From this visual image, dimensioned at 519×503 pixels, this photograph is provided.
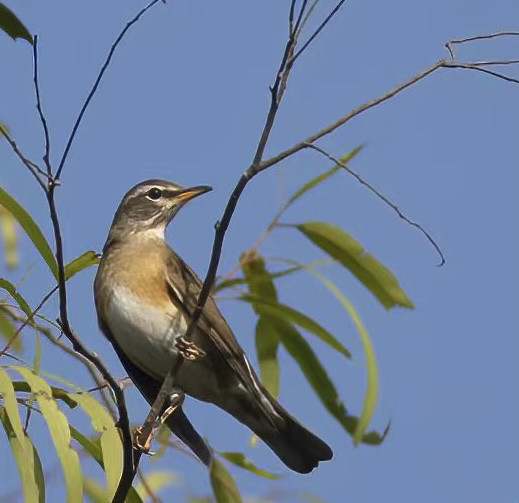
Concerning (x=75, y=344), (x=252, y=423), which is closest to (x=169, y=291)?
(x=252, y=423)

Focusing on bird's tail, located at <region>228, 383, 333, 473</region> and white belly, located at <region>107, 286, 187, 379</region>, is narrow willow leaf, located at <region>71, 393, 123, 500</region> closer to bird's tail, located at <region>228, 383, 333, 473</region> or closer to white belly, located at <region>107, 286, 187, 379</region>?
white belly, located at <region>107, 286, 187, 379</region>

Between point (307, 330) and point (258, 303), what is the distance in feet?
0.57

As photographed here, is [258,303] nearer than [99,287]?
Yes

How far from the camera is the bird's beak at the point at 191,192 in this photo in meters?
4.85

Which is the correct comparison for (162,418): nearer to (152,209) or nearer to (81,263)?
(81,263)

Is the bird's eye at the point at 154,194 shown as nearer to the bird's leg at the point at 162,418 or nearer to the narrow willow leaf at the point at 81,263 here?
the bird's leg at the point at 162,418

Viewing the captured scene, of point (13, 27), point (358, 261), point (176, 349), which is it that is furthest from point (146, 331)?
point (13, 27)

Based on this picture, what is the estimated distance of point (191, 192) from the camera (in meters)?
5.09

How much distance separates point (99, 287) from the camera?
4785 mm

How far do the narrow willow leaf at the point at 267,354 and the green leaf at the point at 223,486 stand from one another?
31 centimetres

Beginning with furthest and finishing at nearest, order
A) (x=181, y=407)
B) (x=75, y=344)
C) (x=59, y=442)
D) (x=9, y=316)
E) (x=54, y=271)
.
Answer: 1. (x=181, y=407)
2. (x=9, y=316)
3. (x=54, y=271)
4. (x=59, y=442)
5. (x=75, y=344)

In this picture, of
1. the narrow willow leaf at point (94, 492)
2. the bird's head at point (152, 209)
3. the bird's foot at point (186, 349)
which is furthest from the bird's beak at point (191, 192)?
the narrow willow leaf at point (94, 492)

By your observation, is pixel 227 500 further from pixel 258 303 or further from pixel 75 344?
pixel 75 344

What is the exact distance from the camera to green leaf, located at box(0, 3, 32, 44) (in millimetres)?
3204
